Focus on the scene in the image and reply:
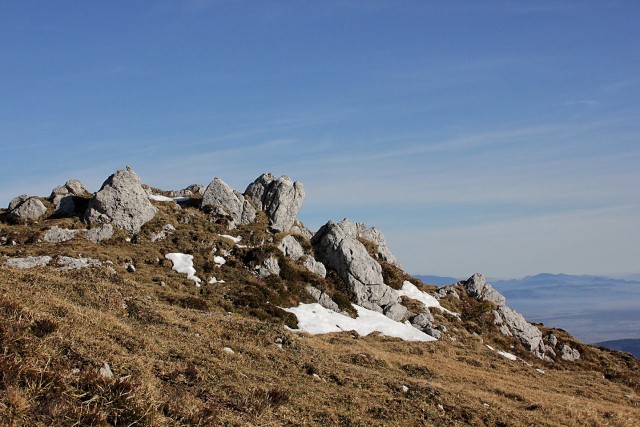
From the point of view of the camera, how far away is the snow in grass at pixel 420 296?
59406mm

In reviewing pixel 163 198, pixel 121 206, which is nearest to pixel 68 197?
pixel 121 206

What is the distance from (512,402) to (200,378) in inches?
782

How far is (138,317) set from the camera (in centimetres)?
2278

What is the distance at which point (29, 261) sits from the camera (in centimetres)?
3869

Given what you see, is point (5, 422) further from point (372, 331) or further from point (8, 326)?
Answer: point (372, 331)

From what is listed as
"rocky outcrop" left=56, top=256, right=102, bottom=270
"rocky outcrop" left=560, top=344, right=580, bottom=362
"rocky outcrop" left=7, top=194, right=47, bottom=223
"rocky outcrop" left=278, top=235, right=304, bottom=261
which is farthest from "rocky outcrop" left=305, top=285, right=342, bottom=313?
"rocky outcrop" left=560, top=344, right=580, bottom=362

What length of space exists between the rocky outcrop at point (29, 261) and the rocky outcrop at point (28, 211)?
13.8 meters

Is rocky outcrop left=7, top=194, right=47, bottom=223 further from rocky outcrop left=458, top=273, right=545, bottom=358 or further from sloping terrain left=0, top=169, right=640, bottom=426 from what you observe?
rocky outcrop left=458, top=273, right=545, bottom=358

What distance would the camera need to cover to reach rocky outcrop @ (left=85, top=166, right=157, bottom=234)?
50.4m

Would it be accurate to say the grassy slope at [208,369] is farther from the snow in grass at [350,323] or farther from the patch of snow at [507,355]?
the patch of snow at [507,355]

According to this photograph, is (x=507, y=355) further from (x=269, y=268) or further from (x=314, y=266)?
(x=269, y=268)

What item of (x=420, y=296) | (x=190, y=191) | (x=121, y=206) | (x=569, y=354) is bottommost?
(x=569, y=354)

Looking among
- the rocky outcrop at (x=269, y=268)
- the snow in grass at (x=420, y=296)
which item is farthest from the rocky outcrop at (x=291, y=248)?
the snow in grass at (x=420, y=296)

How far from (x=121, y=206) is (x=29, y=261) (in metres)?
13.7
